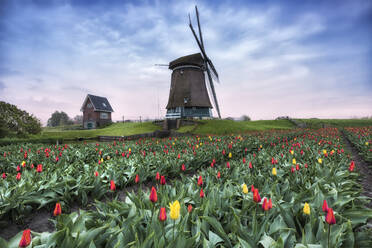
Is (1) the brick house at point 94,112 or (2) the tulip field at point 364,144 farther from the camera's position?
(1) the brick house at point 94,112

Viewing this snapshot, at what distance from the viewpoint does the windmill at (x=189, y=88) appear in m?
26.7

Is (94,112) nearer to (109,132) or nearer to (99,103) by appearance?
(99,103)

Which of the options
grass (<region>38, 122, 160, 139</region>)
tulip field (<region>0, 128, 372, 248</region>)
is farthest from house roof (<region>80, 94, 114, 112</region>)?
tulip field (<region>0, 128, 372, 248</region>)

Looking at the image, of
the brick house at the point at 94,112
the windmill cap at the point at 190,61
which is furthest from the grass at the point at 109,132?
the brick house at the point at 94,112

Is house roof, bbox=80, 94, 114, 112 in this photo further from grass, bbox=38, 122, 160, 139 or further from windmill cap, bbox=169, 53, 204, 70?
windmill cap, bbox=169, 53, 204, 70

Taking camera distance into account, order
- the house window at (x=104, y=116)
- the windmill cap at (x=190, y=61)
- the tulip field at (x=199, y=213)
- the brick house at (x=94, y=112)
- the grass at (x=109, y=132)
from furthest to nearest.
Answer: the house window at (x=104, y=116) < the brick house at (x=94, y=112) < the windmill cap at (x=190, y=61) < the grass at (x=109, y=132) < the tulip field at (x=199, y=213)

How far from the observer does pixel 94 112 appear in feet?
126

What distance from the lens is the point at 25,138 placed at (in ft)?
50.1

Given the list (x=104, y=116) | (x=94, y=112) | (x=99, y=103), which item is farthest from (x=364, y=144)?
(x=99, y=103)

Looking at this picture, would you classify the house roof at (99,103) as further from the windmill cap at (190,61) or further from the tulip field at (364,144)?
the tulip field at (364,144)

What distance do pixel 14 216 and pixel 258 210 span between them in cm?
401

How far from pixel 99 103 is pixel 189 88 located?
23802mm

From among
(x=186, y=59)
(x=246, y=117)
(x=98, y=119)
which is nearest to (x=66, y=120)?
(x=98, y=119)

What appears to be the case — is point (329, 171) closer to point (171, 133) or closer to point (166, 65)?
point (171, 133)
